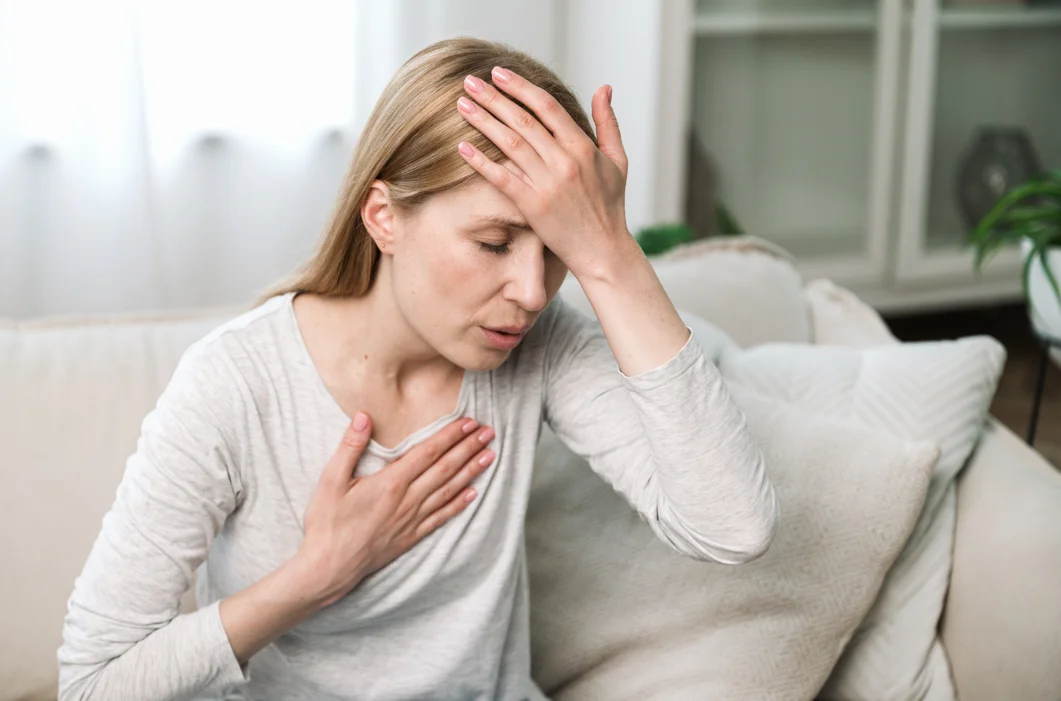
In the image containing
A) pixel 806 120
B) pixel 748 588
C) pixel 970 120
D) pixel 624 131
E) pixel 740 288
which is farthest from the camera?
pixel 970 120

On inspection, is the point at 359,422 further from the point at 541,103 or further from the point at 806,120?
the point at 806,120

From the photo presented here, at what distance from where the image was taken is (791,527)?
1.30m

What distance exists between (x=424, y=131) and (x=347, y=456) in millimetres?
321

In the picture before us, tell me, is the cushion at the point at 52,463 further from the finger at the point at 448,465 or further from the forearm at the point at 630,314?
the forearm at the point at 630,314

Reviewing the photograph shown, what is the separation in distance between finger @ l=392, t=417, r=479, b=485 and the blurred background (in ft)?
3.47

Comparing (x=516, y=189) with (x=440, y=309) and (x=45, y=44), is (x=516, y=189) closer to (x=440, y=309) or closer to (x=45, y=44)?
(x=440, y=309)

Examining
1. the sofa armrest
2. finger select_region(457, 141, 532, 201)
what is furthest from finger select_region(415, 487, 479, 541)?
the sofa armrest

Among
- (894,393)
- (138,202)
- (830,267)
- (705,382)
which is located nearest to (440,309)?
(705,382)

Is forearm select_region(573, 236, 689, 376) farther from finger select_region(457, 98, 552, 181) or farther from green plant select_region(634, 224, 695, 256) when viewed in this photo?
green plant select_region(634, 224, 695, 256)

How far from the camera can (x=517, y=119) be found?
3.18 feet

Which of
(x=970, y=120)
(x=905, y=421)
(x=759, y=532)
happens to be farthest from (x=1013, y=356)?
(x=759, y=532)

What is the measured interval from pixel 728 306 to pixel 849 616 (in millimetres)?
533

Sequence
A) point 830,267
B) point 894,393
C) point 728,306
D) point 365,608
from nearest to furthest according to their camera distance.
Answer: point 365,608 < point 894,393 < point 728,306 < point 830,267

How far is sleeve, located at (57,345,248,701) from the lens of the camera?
3.36 feet
